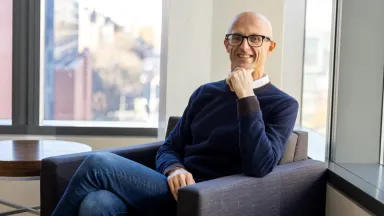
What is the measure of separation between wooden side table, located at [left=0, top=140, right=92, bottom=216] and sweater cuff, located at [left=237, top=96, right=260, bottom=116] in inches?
37.6

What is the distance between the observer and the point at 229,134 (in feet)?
5.97

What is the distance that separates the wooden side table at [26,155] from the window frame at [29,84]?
22.6 inches

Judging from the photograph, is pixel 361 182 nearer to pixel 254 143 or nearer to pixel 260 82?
pixel 254 143

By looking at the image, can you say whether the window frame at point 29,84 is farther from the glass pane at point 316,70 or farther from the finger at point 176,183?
the finger at point 176,183

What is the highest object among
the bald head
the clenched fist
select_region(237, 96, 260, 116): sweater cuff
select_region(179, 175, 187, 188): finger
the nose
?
the bald head

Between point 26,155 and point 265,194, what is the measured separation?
3.72 feet

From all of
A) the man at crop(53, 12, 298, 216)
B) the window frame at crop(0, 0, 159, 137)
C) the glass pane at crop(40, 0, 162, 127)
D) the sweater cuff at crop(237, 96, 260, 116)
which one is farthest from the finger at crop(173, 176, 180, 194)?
the glass pane at crop(40, 0, 162, 127)

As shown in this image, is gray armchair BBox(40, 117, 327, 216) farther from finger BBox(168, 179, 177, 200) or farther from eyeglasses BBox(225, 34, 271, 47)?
eyeglasses BBox(225, 34, 271, 47)

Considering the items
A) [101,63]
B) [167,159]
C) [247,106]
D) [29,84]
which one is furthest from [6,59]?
[247,106]

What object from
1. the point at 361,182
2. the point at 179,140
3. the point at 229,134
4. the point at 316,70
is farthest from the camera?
the point at 316,70

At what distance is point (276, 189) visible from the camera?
1.69 meters

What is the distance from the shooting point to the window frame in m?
3.00

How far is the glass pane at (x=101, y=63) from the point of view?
3078mm

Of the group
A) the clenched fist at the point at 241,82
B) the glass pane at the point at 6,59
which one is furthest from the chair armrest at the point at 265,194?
the glass pane at the point at 6,59
